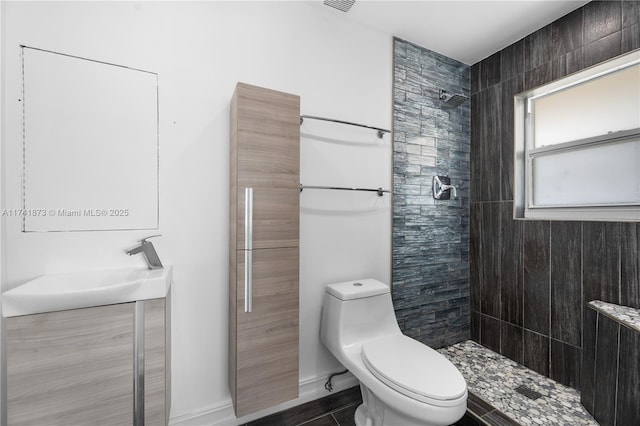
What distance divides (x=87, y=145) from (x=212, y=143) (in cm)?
53

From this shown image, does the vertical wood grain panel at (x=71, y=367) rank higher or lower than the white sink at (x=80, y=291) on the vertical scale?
lower

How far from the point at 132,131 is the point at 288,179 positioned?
2.56 ft

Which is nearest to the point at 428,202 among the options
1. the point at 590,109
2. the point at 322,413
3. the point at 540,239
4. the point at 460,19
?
the point at 540,239

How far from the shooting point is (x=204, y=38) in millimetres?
1453

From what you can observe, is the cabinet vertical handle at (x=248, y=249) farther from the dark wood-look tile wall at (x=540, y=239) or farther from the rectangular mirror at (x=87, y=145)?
the dark wood-look tile wall at (x=540, y=239)

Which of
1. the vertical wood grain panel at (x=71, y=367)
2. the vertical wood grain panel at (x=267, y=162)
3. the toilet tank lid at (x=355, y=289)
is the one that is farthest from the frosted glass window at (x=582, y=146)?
the vertical wood grain panel at (x=71, y=367)

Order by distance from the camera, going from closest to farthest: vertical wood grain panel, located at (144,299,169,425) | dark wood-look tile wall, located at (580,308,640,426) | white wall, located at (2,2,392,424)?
vertical wood grain panel, located at (144,299,169,425), white wall, located at (2,2,392,424), dark wood-look tile wall, located at (580,308,640,426)

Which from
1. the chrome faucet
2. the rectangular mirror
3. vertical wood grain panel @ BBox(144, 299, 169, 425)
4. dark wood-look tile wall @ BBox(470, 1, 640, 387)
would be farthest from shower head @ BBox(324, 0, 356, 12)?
vertical wood grain panel @ BBox(144, 299, 169, 425)

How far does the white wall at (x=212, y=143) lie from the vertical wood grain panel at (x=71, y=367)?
0.35m

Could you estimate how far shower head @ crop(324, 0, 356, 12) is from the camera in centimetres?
170

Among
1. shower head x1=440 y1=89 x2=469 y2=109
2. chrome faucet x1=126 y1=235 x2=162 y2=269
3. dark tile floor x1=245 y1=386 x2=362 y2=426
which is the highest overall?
shower head x1=440 y1=89 x2=469 y2=109

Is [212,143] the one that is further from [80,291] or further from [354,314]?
[354,314]

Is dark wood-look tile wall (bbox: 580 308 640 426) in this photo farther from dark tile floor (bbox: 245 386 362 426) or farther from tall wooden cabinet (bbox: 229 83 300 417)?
tall wooden cabinet (bbox: 229 83 300 417)

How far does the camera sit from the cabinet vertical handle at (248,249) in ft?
4.09
